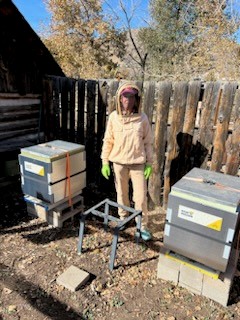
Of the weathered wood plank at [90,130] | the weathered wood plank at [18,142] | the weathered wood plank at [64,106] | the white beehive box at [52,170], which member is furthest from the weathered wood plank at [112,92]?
the weathered wood plank at [18,142]

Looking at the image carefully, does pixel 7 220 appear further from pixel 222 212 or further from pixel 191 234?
pixel 222 212

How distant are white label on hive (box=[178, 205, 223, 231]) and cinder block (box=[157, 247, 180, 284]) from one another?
613 mm

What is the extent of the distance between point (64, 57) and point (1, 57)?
16679 millimetres

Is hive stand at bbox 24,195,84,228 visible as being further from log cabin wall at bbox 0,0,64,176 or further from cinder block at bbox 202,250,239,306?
cinder block at bbox 202,250,239,306

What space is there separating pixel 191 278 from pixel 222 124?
7.21 ft

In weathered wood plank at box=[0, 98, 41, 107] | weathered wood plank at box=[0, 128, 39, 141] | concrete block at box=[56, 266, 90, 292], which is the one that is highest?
weathered wood plank at box=[0, 98, 41, 107]

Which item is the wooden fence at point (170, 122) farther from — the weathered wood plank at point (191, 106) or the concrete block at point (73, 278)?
the concrete block at point (73, 278)

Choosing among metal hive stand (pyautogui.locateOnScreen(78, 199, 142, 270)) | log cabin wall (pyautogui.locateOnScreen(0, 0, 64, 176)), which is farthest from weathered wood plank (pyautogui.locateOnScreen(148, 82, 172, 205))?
log cabin wall (pyautogui.locateOnScreen(0, 0, 64, 176))

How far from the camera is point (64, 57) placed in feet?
67.5

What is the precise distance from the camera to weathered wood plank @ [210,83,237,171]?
146 inches

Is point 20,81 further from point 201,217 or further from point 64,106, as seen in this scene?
point 201,217

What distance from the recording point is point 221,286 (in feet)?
9.21

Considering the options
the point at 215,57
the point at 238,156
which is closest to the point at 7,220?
the point at 238,156

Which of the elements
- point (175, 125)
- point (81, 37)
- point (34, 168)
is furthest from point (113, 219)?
point (81, 37)
